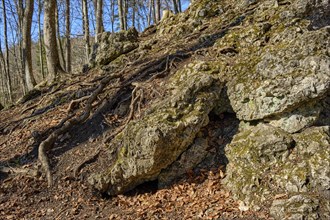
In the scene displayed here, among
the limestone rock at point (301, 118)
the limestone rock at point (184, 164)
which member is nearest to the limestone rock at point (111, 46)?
the limestone rock at point (184, 164)

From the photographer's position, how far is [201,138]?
5555 mm

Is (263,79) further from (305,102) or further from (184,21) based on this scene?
(184,21)

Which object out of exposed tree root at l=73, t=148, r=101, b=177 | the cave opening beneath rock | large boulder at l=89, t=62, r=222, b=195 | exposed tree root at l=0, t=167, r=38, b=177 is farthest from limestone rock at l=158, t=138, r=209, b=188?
exposed tree root at l=0, t=167, r=38, b=177

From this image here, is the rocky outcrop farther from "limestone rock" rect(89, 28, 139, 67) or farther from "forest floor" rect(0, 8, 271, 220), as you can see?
"limestone rock" rect(89, 28, 139, 67)

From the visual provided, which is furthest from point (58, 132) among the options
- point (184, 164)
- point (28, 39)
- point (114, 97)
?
point (28, 39)

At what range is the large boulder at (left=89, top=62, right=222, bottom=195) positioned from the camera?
5.12 m

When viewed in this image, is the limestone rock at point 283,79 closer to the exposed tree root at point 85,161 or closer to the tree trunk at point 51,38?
the exposed tree root at point 85,161

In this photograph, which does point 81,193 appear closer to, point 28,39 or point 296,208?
point 296,208

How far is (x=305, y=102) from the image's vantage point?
4773 mm

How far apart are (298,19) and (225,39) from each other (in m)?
1.60

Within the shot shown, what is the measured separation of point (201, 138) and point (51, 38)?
6.61m

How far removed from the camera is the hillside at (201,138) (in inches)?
180

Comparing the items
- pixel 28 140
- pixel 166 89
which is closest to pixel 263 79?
pixel 166 89

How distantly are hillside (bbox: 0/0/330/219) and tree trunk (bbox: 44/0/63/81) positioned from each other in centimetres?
273
